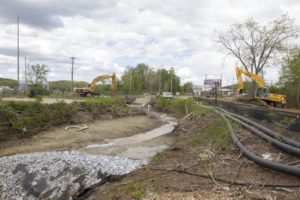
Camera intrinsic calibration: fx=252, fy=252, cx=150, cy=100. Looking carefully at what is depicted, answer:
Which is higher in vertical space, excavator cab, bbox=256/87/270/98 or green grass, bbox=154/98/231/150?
excavator cab, bbox=256/87/270/98

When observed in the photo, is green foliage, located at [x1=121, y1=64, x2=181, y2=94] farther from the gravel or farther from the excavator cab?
the gravel

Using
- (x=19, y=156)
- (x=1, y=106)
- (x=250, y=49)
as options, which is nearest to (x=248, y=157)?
(x=19, y=156)

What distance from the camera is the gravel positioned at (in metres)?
6.88

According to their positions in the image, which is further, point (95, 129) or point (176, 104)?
point (176, 104)

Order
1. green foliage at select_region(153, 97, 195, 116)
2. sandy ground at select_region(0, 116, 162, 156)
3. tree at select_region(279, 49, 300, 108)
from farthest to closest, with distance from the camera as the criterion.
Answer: tree at select_region(279, 49, 300, 108), green foliage at select_region(153, 97, 195, 116), sandy ground at select_region(0, 116, 162, 156)

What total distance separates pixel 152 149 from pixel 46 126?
7.29m

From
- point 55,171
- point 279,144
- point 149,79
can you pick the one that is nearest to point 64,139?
point 55,171

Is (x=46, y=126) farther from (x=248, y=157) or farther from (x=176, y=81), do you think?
(x=176, y=81)

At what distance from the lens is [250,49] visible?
120 ft

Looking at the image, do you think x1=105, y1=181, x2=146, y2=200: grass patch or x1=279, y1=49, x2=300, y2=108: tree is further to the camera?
x1=279, y1=49, x2=300, y2=108: tree

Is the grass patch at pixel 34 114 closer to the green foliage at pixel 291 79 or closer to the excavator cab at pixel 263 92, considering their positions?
the excavator cab at pixel 263 92

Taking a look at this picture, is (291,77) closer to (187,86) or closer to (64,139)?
(64,139)

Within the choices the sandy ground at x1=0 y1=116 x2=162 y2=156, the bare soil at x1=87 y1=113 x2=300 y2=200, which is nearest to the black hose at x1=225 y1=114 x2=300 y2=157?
the bare soil at x1=87 y1=113 x2=300 y2=200

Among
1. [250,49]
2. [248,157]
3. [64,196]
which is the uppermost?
[250,49]
